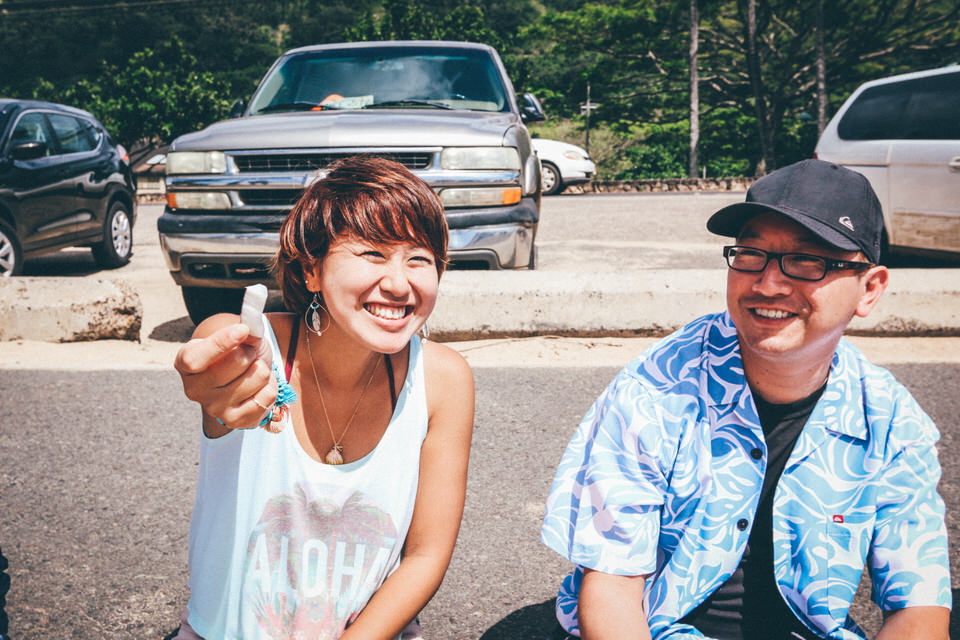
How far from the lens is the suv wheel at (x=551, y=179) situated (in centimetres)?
1819

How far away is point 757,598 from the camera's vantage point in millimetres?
1716

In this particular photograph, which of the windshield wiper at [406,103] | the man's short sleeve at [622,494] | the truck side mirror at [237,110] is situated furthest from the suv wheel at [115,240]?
the man's short sleeve at [622,494]

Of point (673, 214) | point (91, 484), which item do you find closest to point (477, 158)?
point (91, 484)

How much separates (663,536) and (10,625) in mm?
1995

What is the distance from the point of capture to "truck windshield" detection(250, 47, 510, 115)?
5938 millimetres

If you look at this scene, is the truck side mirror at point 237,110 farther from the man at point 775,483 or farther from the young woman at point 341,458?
the man at point 775,483

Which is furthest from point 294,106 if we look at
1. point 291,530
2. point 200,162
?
point 291,530

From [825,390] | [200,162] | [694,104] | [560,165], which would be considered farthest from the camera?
[694,104]

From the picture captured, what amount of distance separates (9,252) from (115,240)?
7.13 ft

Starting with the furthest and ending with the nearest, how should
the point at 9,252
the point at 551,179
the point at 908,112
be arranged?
1. the point at 551,179
2. the point at 908,112
3. the point at 9,252

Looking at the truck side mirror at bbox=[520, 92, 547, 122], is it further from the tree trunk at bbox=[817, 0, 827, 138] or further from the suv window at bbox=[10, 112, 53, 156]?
the tree trunk at bbox=[817, 0, 827, 138]

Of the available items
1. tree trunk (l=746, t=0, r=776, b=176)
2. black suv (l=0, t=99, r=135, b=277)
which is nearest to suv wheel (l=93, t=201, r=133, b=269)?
black suv (l=0, t=99, r=135, b=277)

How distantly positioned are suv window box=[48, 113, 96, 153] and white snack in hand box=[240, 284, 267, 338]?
27.9 feet

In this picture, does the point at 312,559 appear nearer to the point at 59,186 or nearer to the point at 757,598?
the point at 757,598
